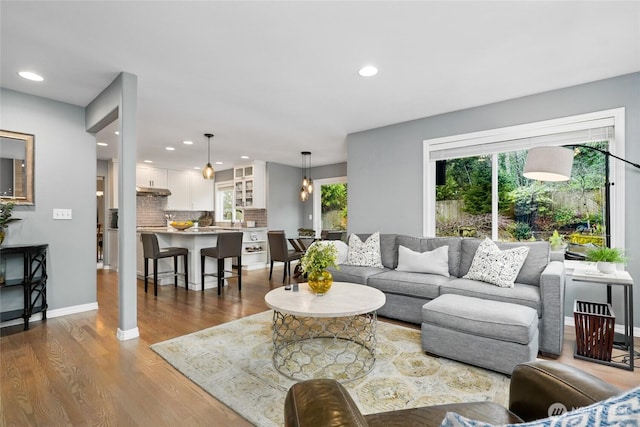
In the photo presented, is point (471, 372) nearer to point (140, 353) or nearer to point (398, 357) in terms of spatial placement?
point (398, 357)

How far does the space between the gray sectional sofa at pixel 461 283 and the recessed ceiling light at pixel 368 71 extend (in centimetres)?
196

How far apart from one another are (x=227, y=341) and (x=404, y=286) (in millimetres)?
1867

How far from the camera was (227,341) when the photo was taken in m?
2.85

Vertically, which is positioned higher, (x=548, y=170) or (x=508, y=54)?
(x=508, y=54)

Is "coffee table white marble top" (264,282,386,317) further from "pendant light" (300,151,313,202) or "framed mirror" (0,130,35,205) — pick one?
"pendant light" (300,151,313,202)

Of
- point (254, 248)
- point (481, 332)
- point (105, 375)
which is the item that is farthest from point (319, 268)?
point (254, 248)

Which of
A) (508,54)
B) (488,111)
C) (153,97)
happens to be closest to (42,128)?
(153,97)

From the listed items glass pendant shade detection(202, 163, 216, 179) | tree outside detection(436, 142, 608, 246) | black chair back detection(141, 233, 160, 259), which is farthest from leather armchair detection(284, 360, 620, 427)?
glass pendant shade detection(202, 163, 216, 179)

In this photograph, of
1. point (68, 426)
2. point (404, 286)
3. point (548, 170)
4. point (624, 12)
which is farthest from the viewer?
point (404, 286)

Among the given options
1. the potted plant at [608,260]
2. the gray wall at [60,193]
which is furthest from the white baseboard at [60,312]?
the potted plant at [608,260]

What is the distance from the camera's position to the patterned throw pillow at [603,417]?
46cm

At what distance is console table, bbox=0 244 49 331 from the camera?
315cm

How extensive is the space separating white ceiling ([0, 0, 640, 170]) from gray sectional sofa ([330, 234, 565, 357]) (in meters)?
1.74

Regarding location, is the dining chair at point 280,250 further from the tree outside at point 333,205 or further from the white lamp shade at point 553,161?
the white lamp shade at point 553,161
